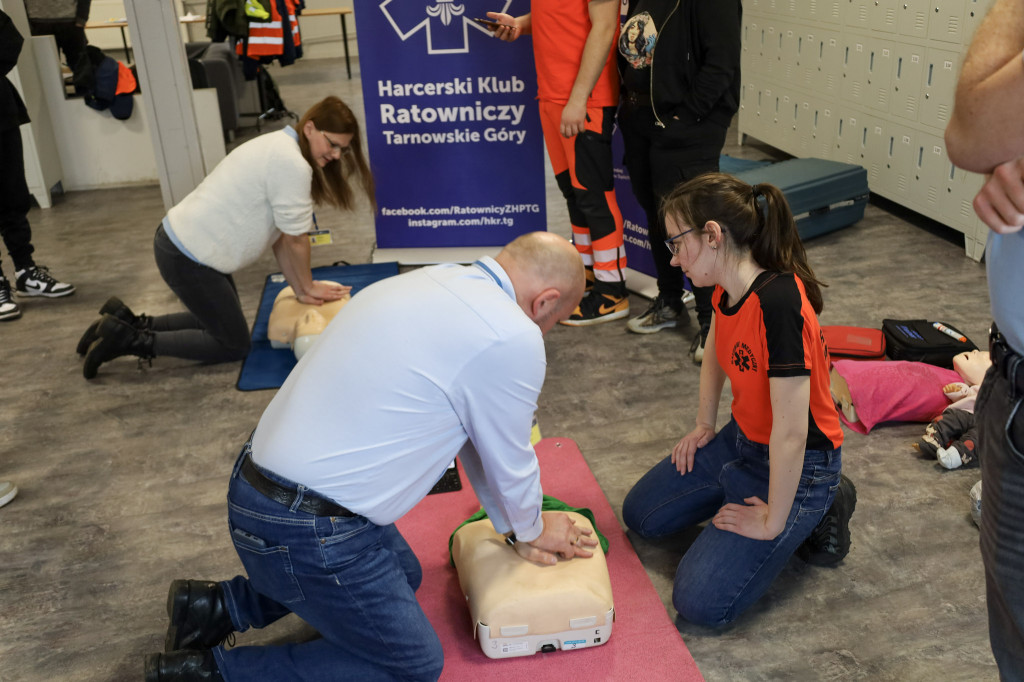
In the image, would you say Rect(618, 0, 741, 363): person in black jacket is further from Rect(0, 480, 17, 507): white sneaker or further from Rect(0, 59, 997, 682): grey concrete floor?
Rect(0, 480, 17, 507): white sneaker

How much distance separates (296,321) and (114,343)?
2.19 ft

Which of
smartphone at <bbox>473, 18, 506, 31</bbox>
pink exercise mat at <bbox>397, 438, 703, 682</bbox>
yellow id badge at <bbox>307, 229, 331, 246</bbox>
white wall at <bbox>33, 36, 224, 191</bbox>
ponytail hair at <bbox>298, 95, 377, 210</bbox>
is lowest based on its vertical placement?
pink exercise mat at <bbox>397, 438, 703, 682</bbox>

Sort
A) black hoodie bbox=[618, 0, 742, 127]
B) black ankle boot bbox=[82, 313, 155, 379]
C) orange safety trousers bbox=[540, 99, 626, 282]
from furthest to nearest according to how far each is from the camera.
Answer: orange safety trousers bbox=[540, 99, 626, 282], black ankle boot bbox=[82, 313, 155, 379], black hoodie bbox=[618, 0, 742, 127]

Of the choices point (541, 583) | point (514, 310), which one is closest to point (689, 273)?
point (514, 310)

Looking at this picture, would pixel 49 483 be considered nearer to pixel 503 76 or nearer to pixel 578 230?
pixel 578 230

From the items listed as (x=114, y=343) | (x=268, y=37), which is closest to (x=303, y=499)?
(x=114, y=343)

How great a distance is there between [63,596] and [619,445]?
5.34 ft

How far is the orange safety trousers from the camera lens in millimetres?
3588

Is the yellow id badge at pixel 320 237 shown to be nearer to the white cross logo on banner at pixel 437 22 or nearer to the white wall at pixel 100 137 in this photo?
the white cross logo on banner at pixel 437 22

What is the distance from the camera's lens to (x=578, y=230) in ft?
12.8

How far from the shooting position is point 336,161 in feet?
10.7

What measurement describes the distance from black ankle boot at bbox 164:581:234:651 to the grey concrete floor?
177 mm

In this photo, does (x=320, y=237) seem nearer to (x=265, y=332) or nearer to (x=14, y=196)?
(x=265, y=332)

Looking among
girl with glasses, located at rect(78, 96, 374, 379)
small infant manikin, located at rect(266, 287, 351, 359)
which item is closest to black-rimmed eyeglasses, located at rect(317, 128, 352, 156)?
girl with glasses, located at rect(78, 96, 374, 379)
